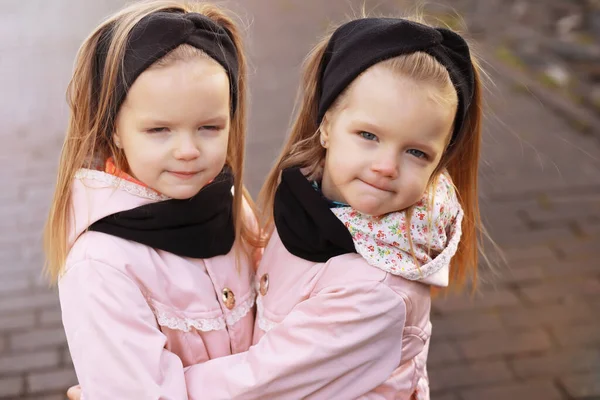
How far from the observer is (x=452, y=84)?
192cm

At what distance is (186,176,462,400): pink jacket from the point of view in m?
1.95

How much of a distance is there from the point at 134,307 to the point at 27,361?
83.6 inches

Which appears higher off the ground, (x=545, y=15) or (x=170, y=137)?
(x=170, y=137)

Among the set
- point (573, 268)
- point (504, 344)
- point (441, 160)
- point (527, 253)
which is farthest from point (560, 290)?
point (441, 160)

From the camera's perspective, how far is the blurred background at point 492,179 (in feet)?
12.5

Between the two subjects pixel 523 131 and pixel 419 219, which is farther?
pixel 523 131

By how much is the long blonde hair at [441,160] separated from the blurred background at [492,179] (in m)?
0.16

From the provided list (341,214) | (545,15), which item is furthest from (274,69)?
(341,214)

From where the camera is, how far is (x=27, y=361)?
149 inches

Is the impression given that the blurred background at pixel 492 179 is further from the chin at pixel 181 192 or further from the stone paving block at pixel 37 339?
the chin at pixel 181 192

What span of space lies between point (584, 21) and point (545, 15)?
52 cm

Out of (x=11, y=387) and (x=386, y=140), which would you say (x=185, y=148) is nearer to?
(x=386, y=140)

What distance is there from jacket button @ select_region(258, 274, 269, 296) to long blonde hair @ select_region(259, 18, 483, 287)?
0.20 metres

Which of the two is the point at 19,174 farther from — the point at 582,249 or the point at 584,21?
the point at 584,21
